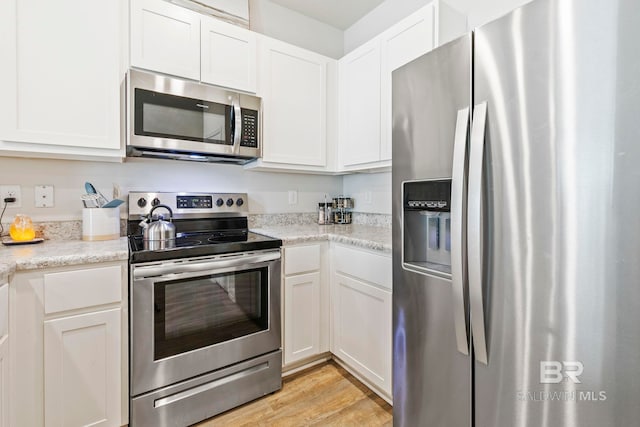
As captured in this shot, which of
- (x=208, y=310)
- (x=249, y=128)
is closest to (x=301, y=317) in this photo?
(x=208, y=310)

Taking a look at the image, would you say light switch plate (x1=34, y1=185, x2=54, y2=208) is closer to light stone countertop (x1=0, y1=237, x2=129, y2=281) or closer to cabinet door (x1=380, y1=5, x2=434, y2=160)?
light stone countertop (x1=0, y1=237, x2=129, y2=281)

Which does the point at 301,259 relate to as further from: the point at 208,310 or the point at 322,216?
the point at 322,216

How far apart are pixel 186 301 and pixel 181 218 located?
0.71m

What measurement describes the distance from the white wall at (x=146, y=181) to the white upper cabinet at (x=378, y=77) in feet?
1.73

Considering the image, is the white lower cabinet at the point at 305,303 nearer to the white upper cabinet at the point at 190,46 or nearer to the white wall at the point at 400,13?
the white upper cabinet at the point at 190,46

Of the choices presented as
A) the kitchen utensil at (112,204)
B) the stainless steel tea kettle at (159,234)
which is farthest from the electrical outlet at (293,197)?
the kitchen utensil at (112,204)

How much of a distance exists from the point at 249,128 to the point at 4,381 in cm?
159

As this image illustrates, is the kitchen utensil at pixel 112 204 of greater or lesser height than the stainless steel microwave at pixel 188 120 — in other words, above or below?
below

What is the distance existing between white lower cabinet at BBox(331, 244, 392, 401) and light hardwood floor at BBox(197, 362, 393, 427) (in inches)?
3.8

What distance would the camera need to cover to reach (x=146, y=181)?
198 cm

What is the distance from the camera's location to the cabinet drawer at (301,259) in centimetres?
189

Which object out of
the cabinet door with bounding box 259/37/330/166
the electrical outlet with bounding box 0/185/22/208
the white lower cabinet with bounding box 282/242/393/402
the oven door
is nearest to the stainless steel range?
the oven door

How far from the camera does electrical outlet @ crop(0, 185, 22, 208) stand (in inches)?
64.6

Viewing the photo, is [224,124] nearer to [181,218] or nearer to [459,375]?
[181,218]
